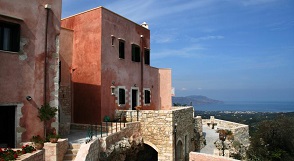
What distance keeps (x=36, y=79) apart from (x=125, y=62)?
9894mm

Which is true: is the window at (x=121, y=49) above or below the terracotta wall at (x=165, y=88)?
above

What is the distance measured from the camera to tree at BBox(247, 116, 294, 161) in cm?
1820

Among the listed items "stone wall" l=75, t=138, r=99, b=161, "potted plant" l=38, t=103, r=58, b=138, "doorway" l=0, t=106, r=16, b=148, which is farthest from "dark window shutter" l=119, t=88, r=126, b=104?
"doorway" l=0, t=106, r=16, b=148

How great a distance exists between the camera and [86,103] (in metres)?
19.2

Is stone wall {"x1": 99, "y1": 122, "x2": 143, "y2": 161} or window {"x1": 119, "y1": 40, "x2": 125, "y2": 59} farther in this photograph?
window {"x1": 119, "y1": 40, "x2": 125, "y2": 59}

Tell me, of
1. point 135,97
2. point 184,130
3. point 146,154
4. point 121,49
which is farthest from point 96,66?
point 184,130

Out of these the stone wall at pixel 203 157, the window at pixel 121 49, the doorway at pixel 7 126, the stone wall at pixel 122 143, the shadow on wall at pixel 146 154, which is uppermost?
the window at pixel 121 49

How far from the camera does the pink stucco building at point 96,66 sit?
61.5 feet

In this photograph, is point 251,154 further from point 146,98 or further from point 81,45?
point 81,45

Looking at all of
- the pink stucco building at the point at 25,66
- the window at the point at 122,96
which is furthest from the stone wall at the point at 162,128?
the pink stucco building at the point at 25,66

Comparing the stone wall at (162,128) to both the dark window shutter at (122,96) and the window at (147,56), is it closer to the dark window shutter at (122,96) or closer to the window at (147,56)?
the dark window shutter at (122,96)

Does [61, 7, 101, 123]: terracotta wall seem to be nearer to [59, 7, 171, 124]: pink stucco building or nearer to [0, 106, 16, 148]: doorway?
[59, 7, 171, 124]: pink stucco building

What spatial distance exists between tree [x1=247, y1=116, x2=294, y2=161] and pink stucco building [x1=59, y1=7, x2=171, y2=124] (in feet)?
34.0

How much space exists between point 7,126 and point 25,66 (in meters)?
2.83
